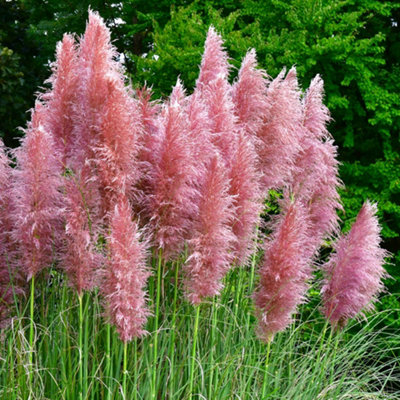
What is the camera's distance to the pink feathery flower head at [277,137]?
341 centimetres

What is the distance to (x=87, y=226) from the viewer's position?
8.84 ft

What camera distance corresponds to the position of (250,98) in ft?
11.2

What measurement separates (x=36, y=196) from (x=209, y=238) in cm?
78

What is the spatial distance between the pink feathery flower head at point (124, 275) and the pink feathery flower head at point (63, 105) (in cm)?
63

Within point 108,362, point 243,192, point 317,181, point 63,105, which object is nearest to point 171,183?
point 243,192

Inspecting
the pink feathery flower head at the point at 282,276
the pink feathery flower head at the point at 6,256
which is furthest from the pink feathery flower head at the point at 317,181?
the pink feathery flower head at the point at 6,256

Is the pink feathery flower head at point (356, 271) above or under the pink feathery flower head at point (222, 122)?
under

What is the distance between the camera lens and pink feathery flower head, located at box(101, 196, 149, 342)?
2369 mm

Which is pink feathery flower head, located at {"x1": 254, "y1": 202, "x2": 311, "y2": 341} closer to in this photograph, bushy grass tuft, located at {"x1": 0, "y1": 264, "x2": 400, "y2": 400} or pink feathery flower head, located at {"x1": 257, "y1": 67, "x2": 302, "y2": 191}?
bushy grass tuft, located at {"x1": 0, "y1": 264, "x2": 400, "y2": 400}

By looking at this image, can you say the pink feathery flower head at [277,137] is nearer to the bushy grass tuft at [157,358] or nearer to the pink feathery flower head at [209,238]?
the bushy grass tuft at [157,358]

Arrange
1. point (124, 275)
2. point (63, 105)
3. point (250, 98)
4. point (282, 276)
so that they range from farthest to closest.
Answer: point (250, 98) → point (63, 105) → point (282, 276) → point (124, 275)

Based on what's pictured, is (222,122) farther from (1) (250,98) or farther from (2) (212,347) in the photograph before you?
(2) (212,347)

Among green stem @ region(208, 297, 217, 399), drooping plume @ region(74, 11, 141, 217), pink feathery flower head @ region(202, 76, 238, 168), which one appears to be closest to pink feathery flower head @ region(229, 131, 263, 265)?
pink feathery flower head @ region(202, 76, 238, 168)

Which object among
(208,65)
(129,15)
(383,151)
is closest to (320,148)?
(208,65)
